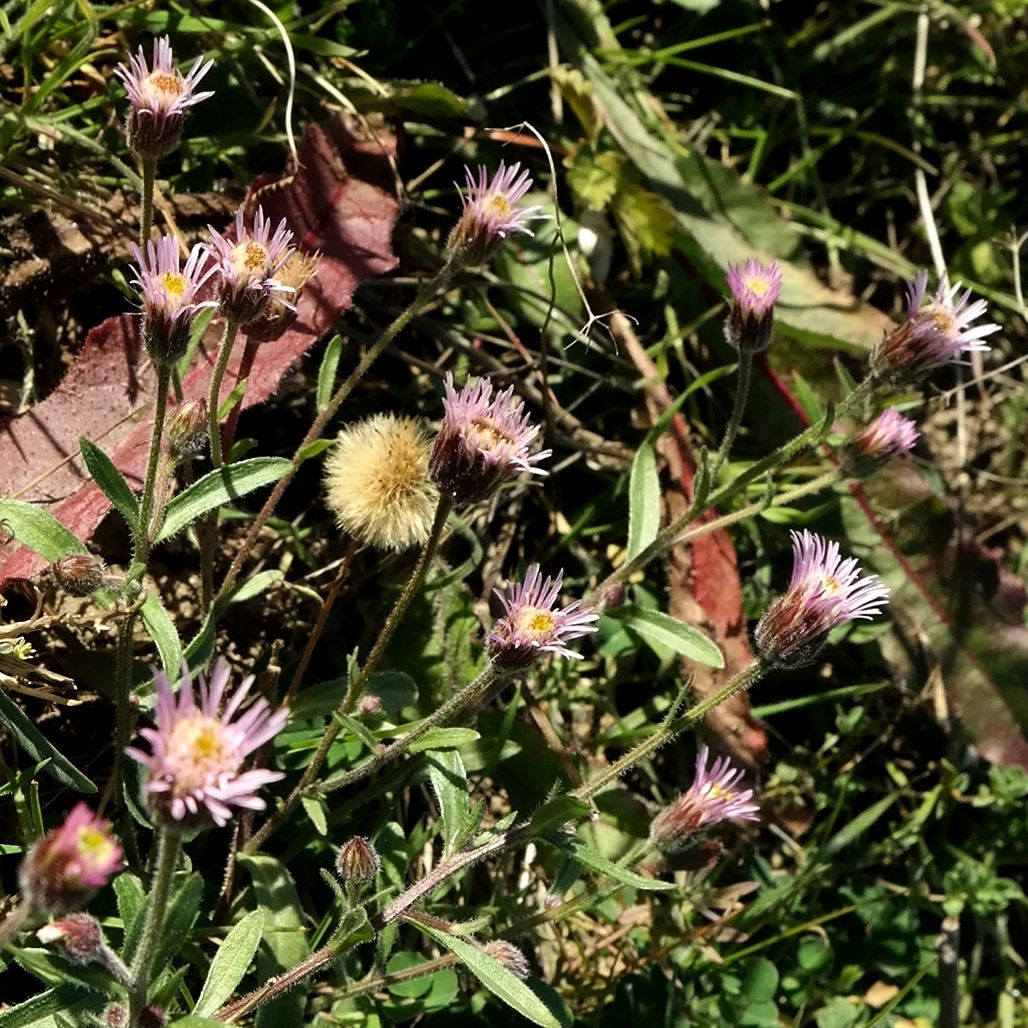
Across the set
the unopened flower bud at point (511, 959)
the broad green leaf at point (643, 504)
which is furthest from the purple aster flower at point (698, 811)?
the broad green leaf at point (643, 504)

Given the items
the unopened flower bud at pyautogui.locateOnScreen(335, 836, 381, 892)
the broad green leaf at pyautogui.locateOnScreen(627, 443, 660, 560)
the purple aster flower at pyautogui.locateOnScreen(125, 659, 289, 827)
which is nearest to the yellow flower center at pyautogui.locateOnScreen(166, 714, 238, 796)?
the purple aster flower at pyautogui.locateOnScreen(125, 659, 289, 827)

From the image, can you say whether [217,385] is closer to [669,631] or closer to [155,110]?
[155,110]

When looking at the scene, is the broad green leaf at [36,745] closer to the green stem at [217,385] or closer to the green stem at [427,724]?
the green stem at [427,724]

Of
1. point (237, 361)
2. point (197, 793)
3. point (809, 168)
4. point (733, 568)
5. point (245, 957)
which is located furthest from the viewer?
point (809, 168)

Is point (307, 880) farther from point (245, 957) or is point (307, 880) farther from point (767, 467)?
point (767, 467)

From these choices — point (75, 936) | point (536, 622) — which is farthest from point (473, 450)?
point (75, 936)

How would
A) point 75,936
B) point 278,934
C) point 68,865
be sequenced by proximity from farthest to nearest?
point 278,934
point 75,936
point 68,865

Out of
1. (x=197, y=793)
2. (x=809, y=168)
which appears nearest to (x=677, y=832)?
(x=197, y=793)
